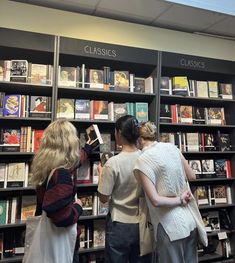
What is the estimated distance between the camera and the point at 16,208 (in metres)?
2.28

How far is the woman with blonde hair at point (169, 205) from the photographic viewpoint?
1.44 m

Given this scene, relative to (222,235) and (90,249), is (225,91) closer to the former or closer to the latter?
(222,235)

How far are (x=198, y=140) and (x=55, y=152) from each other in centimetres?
209

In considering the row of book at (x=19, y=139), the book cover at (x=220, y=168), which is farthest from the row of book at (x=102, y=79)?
the book cover at (x=220, y=168)

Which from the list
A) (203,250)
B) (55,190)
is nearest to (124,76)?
(55,190)

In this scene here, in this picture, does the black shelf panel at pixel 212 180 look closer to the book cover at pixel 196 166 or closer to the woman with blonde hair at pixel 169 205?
the book cover at pixel 196 166

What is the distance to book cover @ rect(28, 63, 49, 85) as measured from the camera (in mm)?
2381

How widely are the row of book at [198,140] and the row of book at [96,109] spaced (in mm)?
429

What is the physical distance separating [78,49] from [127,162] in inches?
53.5

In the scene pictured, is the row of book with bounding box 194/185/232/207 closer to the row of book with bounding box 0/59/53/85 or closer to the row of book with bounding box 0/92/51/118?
the row of book with bounding box 0/92/51/118

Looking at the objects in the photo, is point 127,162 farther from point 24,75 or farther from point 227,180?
point 227,180

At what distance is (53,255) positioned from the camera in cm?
131

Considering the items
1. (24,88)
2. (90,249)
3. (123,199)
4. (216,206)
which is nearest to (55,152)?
(123,199)

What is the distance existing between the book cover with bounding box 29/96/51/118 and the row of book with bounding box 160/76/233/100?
1250mm
